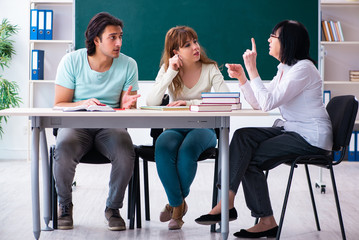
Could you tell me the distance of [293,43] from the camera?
252 cm

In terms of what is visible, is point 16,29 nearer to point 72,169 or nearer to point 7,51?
point 7,51

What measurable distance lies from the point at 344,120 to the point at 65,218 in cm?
153

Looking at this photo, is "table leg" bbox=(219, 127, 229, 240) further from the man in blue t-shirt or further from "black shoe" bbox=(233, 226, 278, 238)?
the man in blue t-shirt

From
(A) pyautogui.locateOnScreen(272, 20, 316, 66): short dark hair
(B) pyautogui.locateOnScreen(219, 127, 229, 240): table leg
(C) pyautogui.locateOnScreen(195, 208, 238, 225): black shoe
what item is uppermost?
(A) pyautogui.locateOnScreen(272, 20, 316, 66): short dark hair

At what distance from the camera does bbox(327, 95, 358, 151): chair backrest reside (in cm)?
235

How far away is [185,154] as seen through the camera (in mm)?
2582

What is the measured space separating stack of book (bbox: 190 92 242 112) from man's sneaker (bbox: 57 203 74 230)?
912mm

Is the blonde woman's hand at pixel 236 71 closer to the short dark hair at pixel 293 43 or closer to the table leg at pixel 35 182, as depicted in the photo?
the short dark hair at pixel 293 43

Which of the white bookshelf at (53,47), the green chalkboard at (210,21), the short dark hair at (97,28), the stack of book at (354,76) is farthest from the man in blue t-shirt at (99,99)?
the stack of book at (354,76)

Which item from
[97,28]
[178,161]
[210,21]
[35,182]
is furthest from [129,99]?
[210,21]

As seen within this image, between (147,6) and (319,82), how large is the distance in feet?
10.1

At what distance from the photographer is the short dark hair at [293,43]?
99.1 inches

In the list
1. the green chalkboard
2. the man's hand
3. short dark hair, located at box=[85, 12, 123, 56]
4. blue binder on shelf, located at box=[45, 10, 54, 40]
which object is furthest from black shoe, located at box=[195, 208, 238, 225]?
blue binder on shelf, located at box=[45, 10, 54, 40]

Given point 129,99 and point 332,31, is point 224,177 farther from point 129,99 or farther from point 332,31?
point 332,31
